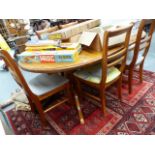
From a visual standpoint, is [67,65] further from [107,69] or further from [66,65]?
[107,69]

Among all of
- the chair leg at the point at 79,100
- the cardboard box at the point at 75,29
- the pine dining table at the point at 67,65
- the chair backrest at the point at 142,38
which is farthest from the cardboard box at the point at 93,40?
the chair leg at the point at 79,100

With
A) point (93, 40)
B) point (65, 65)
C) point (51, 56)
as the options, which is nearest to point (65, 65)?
point (65, 65)

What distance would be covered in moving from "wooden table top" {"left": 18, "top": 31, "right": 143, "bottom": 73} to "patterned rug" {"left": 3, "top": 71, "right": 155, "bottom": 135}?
0.70 metres

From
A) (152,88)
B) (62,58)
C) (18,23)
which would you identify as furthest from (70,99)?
(18,23)

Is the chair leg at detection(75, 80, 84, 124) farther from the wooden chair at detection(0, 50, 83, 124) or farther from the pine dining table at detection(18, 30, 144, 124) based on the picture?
the pine dining table at detection(18, 30, 144, 124)

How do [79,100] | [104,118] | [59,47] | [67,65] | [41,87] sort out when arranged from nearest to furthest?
[67,65], [59,47], [41,87], [104,118], [79,100]

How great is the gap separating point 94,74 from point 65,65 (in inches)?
16.3

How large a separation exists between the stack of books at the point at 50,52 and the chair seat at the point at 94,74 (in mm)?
301

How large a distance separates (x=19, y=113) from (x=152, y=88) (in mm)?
1799

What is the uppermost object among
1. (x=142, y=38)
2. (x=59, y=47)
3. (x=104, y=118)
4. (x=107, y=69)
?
(x=59, y=47)

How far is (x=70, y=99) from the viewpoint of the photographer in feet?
6.09

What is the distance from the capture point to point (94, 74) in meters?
1.62

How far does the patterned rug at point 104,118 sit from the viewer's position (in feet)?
5.20
